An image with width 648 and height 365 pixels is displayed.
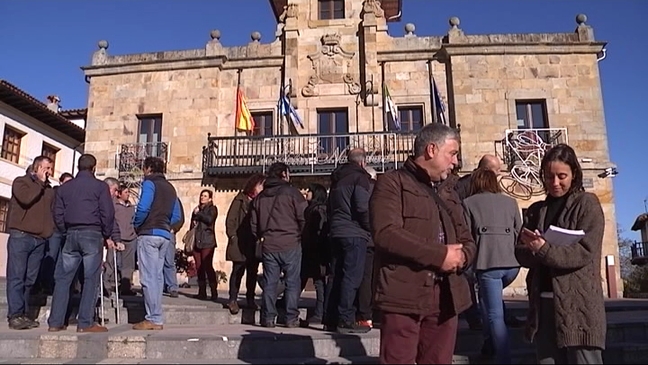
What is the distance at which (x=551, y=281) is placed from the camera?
282 cm

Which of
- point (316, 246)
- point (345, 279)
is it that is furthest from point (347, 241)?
point (316, 246)

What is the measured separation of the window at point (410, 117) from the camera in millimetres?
14969

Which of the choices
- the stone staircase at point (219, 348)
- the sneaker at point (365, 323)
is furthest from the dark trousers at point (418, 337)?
the sneaker at point (365, 323)

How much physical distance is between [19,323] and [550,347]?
5.01 m

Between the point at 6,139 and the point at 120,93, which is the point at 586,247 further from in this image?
the point at 6,139

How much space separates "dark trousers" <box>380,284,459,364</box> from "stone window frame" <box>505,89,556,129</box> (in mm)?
12516

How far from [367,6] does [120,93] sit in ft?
26.8

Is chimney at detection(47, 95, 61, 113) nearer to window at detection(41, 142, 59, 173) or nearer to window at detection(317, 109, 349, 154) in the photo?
window at detection(41, 142, 59, 173)

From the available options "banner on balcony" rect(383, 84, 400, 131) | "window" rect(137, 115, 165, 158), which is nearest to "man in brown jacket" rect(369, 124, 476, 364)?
"banner on balcony" rect(383, 84, 400, 131)

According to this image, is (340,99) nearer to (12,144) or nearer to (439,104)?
(439,104)

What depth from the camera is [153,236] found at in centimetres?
509

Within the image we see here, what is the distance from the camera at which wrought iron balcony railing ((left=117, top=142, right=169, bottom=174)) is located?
49.4 feet

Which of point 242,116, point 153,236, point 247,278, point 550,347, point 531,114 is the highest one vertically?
point 242,116

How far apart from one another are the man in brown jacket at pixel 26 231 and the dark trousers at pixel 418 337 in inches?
175
